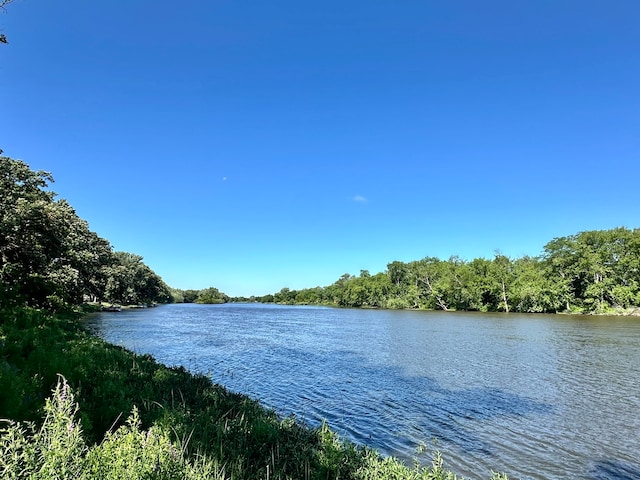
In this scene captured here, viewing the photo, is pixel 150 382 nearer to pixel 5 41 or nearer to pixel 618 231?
pixel 5 41

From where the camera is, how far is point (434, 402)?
16578mm

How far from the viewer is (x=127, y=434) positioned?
191 inches

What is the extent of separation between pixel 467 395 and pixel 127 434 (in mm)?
16621

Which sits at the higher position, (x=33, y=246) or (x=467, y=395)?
(x=33, y=246)

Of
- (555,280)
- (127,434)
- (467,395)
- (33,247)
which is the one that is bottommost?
(467,395)

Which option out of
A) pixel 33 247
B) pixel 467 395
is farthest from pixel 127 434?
pixel 33 247

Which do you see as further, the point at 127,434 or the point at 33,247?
the point at 33,247

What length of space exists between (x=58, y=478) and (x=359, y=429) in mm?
11287

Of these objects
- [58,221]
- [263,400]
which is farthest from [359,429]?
[58,221]

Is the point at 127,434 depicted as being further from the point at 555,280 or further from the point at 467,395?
the point at 555,280

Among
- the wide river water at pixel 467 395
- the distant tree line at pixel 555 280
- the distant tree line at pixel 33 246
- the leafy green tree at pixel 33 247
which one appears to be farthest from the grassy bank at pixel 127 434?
the distant tree line at pixel 555 280

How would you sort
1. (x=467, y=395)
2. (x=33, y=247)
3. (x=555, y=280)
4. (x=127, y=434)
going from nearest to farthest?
1. (x=127, y=434)
2. (x=467, y=395)
3. (x=33, y=247)
4. (x=555, y=280)

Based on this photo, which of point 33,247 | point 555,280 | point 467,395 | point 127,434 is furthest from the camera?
point 555,280

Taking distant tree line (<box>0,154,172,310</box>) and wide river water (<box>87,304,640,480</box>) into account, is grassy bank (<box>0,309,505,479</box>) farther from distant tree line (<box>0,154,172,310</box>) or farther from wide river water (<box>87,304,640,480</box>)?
distant tree line (<box>0,154,172,310</box>)
